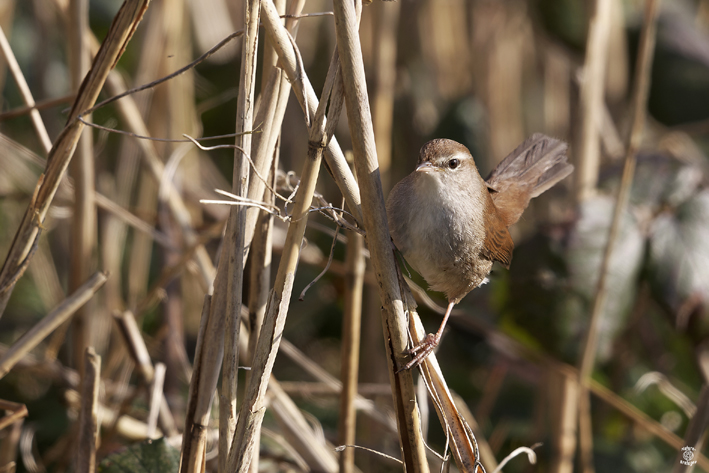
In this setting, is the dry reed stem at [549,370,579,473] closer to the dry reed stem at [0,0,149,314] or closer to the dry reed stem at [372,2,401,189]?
the dry reed stem at [372,2,401,189]

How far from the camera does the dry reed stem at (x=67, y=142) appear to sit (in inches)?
44.7

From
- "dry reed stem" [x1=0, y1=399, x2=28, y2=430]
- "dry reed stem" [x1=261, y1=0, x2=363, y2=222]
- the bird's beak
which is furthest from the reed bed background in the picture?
the bird's beak

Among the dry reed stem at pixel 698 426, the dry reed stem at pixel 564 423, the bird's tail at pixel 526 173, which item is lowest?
the dry reed stem at pixel 564 423

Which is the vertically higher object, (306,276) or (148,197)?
(148,197)

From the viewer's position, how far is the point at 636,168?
7.36ft

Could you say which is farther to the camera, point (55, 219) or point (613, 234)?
point (55, 219)

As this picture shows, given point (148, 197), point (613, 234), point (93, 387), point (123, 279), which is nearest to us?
point (93, 387)

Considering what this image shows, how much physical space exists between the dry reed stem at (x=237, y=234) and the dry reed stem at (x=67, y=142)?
0.21 m

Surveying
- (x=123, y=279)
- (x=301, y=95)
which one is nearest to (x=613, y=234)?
(x=301, y=95)

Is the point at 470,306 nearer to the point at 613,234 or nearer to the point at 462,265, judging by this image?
the point at 613,234

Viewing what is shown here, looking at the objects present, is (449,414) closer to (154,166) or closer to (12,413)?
(12,413)

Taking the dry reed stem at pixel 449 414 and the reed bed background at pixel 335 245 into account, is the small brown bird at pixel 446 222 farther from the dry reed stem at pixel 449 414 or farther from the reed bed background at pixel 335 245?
the dry reed stem at pixel 449 414

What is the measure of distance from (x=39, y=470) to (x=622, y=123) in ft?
11.5

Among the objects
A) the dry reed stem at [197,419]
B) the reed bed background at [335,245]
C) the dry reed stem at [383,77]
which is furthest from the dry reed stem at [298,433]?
the dry reed stem at [383,77]
